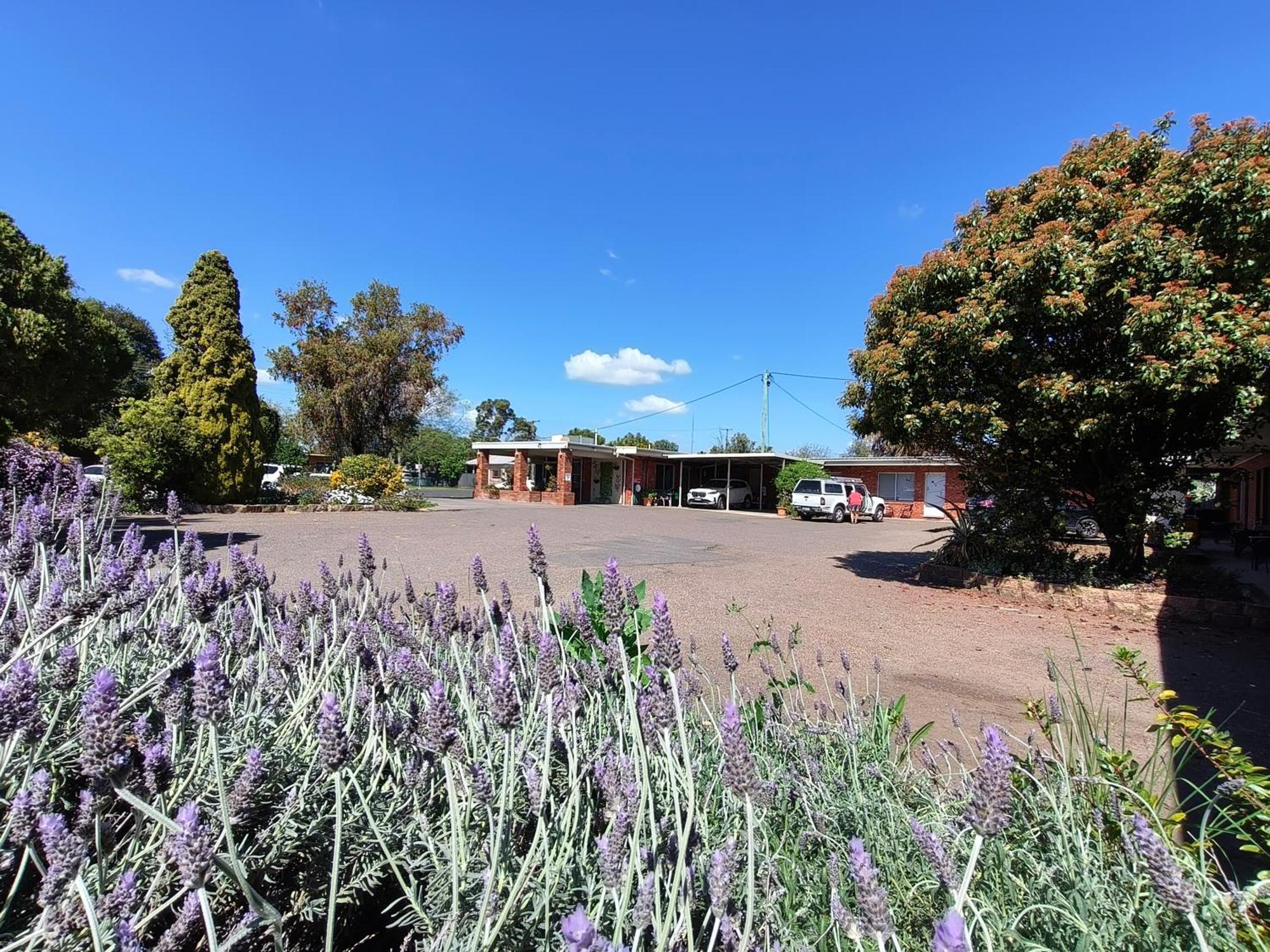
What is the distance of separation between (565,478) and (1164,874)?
3066 cm

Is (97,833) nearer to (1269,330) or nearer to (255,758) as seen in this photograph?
(255,758)

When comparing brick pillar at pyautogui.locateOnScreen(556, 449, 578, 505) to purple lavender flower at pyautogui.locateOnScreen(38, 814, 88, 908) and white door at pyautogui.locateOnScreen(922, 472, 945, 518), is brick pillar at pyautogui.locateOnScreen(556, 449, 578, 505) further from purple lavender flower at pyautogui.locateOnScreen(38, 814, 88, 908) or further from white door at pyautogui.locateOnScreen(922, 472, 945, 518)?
purple lavender flower at pyautogui.locateOnScreen(38, 814, 88, 908)

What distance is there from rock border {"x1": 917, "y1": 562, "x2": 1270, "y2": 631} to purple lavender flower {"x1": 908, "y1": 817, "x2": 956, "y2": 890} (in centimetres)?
891

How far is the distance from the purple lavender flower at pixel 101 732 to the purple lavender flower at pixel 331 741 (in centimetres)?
34

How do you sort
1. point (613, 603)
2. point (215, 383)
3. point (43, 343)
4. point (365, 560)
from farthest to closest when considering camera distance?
point (215, 383) → point (43, 343) → point (365, 560) → point (613, 603)

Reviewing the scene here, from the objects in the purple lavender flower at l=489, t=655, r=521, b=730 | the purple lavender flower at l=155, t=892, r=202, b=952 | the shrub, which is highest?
the shrub

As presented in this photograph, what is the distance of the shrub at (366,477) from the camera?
77.3ft

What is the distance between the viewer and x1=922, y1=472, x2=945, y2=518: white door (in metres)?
31.6

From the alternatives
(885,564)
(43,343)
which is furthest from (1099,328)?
(43,343)

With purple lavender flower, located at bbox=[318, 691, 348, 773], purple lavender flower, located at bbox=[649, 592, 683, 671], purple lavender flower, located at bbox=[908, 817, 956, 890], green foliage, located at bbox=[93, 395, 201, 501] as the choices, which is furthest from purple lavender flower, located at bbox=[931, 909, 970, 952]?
green foliage, located at bbox=[93, 395, 201, 501]

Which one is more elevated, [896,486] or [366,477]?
[896,486]

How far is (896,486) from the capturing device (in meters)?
33.6

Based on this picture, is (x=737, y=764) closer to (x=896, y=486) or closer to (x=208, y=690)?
(x=208, y=690)

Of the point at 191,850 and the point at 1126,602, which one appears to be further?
the point at 1126,602
